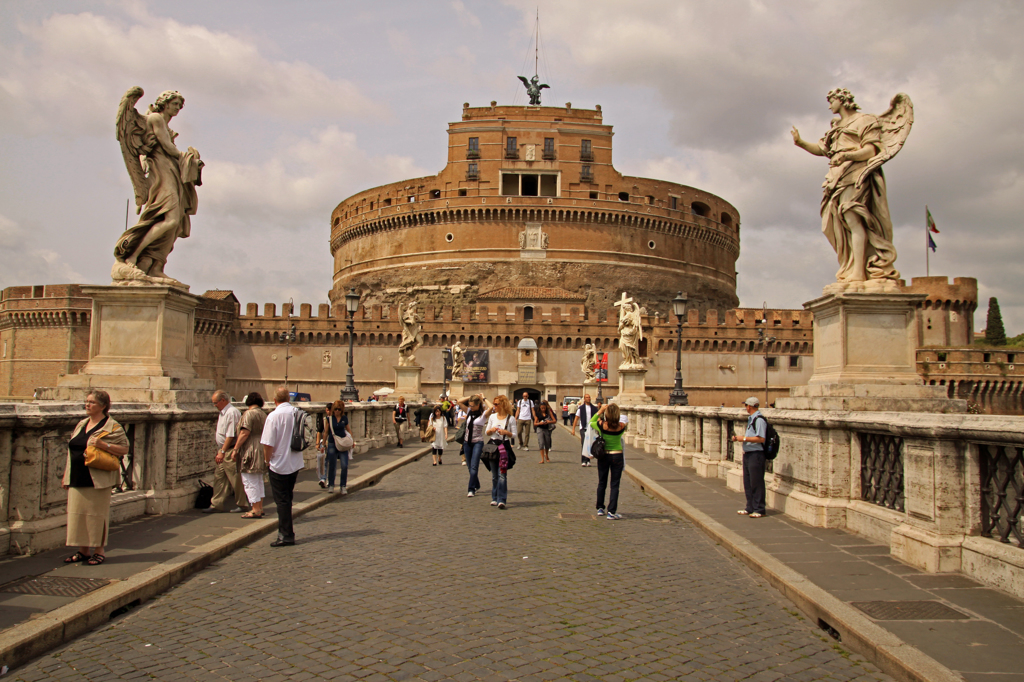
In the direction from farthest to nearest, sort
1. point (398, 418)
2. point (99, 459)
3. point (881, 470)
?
1. point (398, 418)
2. point (881, 470)
3. point (99, 459)

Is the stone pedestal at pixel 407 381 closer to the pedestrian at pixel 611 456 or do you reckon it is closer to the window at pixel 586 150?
the pedestrian at pixel 611 456

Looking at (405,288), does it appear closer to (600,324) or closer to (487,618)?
(600,324)

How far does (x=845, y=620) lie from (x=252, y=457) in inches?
214

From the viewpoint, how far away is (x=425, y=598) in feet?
16.2

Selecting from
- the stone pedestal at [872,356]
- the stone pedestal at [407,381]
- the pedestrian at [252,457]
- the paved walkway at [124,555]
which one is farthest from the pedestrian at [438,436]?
the stone pedestal at [407,381]

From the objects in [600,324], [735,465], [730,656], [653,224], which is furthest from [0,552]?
[653,224]

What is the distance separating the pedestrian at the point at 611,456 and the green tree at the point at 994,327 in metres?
63.9

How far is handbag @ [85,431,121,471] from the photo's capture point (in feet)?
17.2

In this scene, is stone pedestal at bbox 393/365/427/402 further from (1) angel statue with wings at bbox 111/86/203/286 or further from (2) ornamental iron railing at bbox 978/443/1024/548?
(2) ornamental iron railing at bbox 978/443/1024/548

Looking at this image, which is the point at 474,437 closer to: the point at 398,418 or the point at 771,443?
the point at 771,443

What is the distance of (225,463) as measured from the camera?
7.61 m

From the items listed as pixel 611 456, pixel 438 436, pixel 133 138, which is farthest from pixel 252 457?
pixel 438 436

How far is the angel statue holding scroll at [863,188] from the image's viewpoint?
7137 mm

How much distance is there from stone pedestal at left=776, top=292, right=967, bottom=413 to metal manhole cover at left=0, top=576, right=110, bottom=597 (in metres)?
5.84
